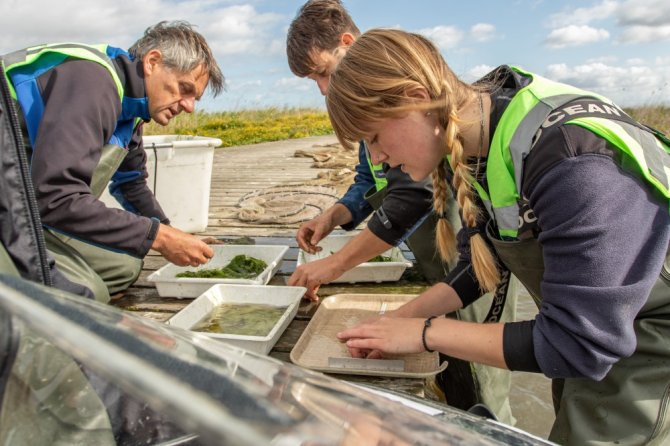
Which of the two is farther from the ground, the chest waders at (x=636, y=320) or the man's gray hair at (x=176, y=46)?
the man's gray hair at (x=176, y=46)

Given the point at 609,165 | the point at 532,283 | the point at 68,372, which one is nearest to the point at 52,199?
the point at 68,372

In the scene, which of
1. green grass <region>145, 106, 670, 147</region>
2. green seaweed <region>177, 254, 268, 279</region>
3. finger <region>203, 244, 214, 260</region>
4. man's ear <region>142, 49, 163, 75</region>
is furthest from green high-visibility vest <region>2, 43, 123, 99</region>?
green grass <region>145, 106, 670, 147</region>

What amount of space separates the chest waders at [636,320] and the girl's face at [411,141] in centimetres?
16

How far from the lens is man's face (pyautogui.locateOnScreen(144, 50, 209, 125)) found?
2609 mm

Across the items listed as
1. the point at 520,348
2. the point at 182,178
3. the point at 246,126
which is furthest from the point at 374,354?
the point at 246,126

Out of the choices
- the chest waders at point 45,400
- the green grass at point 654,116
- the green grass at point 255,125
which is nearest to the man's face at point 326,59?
the chest waders at point 45,400

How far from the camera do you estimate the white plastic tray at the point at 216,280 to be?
8.79ft

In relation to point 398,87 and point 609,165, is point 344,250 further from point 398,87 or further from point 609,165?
point 609,165

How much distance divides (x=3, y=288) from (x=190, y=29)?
2395 millimetres

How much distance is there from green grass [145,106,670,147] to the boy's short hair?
9373 mm

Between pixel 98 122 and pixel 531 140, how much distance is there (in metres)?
1.70

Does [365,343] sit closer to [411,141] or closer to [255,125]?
[411,141]

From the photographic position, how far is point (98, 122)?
228cm

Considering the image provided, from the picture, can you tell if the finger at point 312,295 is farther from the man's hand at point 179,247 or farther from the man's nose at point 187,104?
the man's nose at point 187,104
